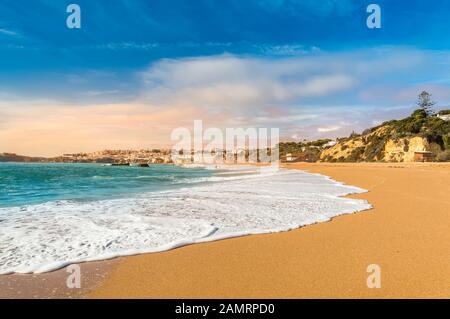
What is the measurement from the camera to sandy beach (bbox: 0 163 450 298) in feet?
11.9

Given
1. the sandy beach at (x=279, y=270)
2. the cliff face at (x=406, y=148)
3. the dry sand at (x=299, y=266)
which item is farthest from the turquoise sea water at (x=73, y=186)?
the cliff face at (x=406, y=148)

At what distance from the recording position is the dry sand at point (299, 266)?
364cm

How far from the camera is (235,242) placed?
5.79 metres

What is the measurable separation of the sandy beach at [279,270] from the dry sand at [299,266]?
0.01 meters

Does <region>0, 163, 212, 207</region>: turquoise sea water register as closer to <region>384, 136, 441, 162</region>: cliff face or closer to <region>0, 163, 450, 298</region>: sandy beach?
<region>0, 163, 450, 298</region>: sandy beach

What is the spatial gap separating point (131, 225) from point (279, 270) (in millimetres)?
3888

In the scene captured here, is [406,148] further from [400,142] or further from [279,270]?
[279,270]

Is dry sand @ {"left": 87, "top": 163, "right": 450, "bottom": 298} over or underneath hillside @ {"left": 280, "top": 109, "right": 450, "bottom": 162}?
underneath

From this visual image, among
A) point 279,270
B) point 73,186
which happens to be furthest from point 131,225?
point 73,186

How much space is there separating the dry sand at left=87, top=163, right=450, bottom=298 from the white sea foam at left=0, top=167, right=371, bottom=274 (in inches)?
25.5

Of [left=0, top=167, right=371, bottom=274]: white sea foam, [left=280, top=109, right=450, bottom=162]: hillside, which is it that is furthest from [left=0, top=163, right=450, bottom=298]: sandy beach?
[left=280, top=109, right=450, bottom=162]: hillside
